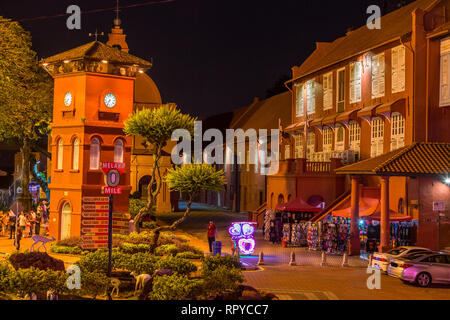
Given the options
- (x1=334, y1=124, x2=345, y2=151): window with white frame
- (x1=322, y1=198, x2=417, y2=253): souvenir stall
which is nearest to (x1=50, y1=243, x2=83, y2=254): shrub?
(x1=322, y1=198, x2=417, y2=253): souvenir stall

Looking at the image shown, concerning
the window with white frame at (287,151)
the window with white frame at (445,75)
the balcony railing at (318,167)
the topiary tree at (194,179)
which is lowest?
the topiary tree at (194,179)

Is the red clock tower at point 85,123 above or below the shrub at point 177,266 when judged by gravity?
above

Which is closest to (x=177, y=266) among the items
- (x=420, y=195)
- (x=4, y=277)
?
(x=4, y=277)

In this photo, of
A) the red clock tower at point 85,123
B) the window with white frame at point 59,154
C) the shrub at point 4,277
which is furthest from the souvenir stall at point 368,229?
the shrub at point 4,277

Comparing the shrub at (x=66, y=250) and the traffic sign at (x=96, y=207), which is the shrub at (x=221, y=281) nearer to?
the traffic sign at (x=96, y=207)

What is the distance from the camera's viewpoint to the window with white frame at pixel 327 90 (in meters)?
43.1

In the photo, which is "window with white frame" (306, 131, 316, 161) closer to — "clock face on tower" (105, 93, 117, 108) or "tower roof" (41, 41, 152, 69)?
"tower roof" (41, 41, 152, 69)

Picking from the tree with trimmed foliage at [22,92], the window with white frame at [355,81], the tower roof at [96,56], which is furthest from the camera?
the window with white frame at [355,81]

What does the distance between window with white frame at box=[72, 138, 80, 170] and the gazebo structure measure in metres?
14.2

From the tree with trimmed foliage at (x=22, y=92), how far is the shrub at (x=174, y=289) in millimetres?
19478

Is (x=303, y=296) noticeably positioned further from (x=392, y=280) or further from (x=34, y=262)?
(x=34, y=262)

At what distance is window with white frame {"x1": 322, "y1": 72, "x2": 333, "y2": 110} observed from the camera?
43.1 metres

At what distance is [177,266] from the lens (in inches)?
837

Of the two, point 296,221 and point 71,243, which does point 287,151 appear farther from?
point 71,243
